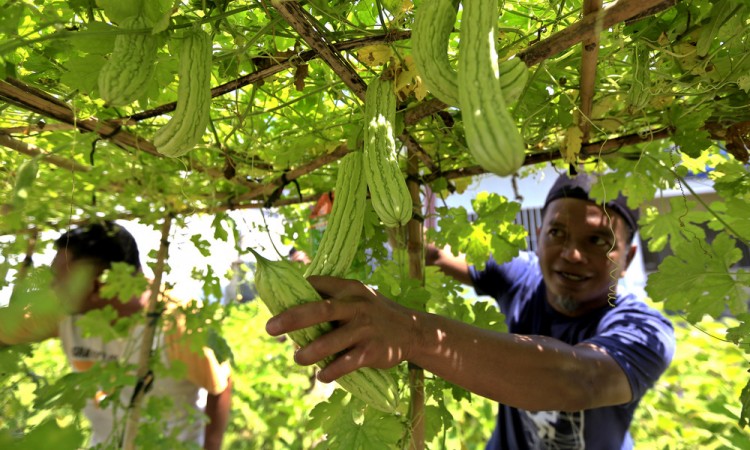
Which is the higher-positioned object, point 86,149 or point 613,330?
point 86,149

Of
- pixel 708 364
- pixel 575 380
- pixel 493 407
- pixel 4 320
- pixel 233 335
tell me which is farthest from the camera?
pixel 233 335

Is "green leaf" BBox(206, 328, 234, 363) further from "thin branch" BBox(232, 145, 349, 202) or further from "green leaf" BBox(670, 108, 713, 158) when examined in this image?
"green leaf" BBox(670, 108, 713, 158)

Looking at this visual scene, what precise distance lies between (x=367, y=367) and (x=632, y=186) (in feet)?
5.54

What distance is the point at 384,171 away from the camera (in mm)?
900

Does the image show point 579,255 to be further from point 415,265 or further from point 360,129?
point 360,129

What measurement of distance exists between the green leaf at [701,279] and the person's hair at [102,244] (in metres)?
2.91

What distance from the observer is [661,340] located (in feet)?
7.12

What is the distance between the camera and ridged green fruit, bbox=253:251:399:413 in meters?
0.91

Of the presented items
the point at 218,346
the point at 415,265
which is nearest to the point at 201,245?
the point at 218,346

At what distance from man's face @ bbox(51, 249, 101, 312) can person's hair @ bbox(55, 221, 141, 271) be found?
59 mm

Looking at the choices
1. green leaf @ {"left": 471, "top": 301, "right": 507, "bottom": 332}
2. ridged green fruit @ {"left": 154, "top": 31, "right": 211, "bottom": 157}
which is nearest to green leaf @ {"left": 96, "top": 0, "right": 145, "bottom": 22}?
ridged green fruit @ {"left": 154, "top": 31, "right": 211, "bottom": 157}

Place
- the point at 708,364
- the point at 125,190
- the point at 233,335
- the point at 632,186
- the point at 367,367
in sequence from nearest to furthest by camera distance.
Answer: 1. the point at 367,367
2. the point at 632,186
3. the point at 125,190
4. the point at 708,364
5. the point at 233,335

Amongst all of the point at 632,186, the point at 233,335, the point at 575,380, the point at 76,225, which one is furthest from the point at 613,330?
the point at 233,335

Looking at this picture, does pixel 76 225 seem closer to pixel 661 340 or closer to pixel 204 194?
pixel 204 194
